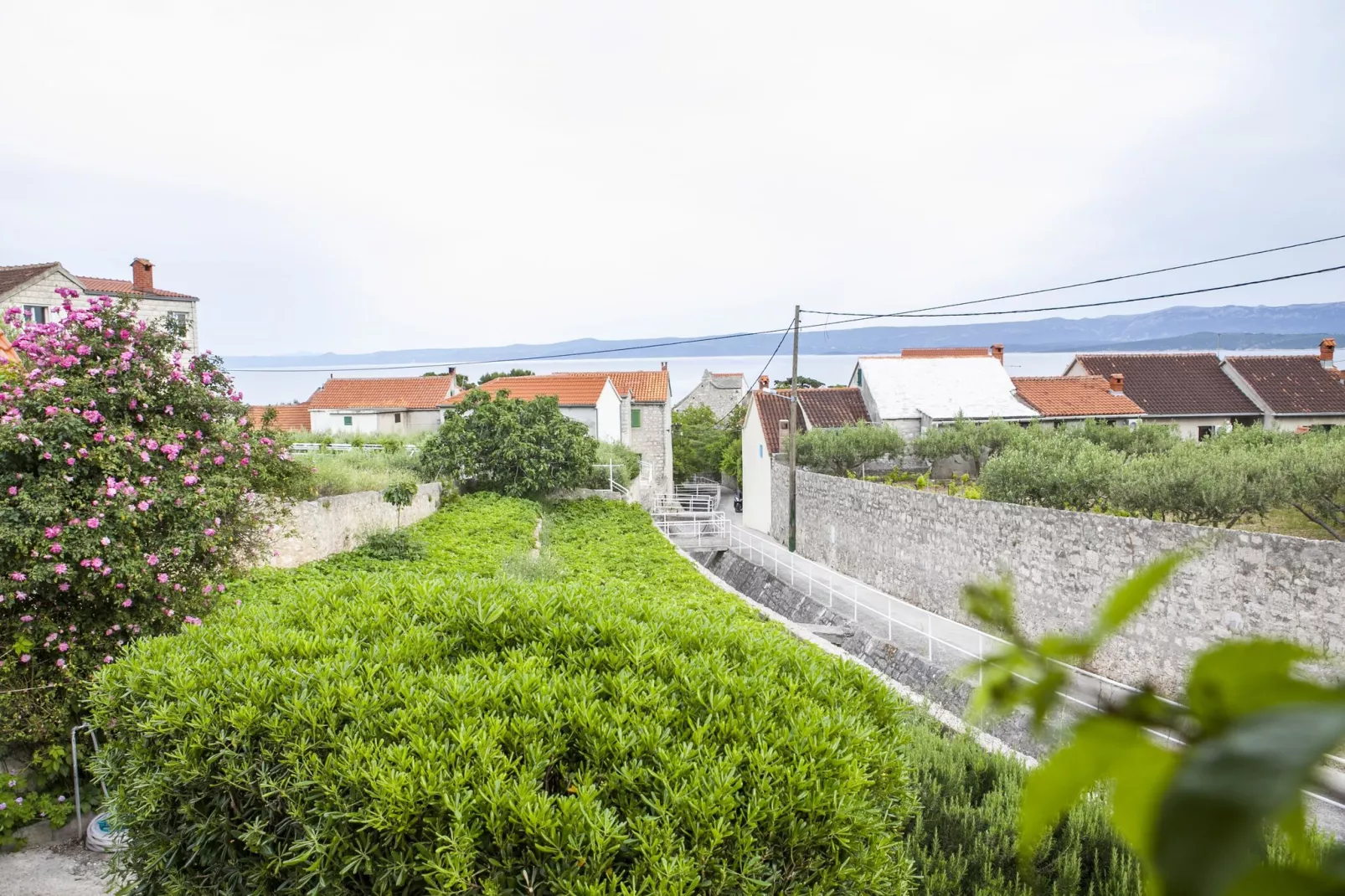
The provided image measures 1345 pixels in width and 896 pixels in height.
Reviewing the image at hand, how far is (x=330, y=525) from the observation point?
11.5 m

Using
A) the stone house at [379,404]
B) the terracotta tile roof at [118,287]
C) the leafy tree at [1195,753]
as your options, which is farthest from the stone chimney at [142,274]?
the leafy tree at [1195,753]

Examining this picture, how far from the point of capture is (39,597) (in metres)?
5.94

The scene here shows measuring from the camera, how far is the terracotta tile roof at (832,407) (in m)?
24.3

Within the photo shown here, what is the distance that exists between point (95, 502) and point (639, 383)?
28.4 metres

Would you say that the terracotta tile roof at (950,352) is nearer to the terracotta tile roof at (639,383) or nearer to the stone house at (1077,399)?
the stone house at (1077,399)

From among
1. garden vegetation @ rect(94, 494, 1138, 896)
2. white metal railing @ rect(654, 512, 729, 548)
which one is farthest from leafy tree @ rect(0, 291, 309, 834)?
white metal railing @ rect(654, 512, 729, 548)

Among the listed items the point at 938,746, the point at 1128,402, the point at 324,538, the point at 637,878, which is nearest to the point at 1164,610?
the point at 938,746

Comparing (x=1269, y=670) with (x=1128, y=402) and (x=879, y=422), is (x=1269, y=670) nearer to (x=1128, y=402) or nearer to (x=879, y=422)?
(x=879, y=422)

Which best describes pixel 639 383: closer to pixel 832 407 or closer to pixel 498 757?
pixel 832 407

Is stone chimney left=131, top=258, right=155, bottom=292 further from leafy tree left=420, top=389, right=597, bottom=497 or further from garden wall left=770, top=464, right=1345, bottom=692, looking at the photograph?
garden wall left=770, top=464, right=1345, bottom=692

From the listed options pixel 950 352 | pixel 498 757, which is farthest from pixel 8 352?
pixel 950 352

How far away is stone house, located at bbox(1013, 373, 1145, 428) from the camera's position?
2238 centimetres

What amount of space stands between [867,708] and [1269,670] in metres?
3.84

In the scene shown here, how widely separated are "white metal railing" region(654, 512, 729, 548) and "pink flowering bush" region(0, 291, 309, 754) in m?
15.1
